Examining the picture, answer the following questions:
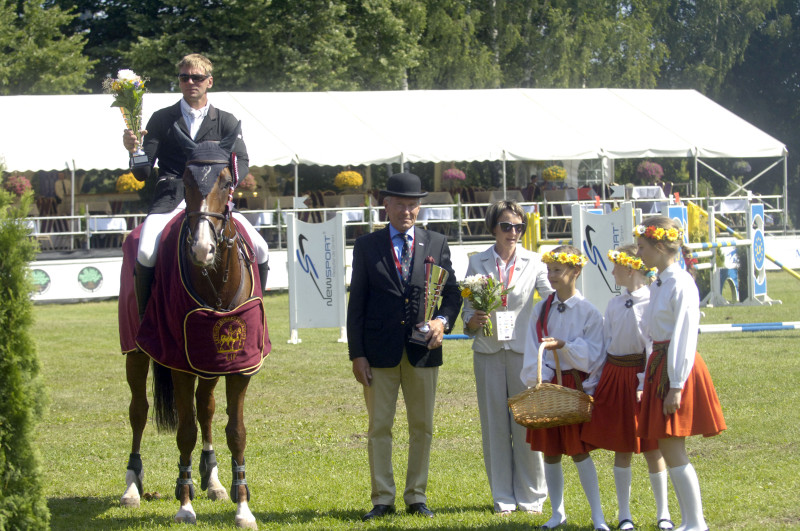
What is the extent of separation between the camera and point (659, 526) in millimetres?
5305

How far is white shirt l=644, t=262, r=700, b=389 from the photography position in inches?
196

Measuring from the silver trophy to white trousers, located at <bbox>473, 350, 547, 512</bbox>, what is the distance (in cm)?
51

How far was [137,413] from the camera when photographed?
6.89 m

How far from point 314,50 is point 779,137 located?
94.6 ft

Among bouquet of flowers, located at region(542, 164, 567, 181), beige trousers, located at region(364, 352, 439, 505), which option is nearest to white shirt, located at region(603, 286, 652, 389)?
beige trousers, located at region(364, 352, 439, 505)

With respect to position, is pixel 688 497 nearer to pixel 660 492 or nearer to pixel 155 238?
pixel 660 492

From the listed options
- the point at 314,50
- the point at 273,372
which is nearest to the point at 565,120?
the point at 314,50

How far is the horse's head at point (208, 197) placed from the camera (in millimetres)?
5332

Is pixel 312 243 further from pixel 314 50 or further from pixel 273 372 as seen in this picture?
pixel 314 50

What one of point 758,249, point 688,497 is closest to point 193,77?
point 688,497

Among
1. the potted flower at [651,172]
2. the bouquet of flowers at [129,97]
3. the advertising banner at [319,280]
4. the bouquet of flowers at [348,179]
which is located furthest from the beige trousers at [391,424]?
the potted flower at [651,172]

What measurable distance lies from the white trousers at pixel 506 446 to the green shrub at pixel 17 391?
9.30 feet

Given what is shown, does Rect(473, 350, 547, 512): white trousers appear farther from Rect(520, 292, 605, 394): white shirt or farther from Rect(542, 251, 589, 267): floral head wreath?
Rect(542, 251, 589, 267): floral head wreath

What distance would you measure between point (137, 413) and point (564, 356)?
125 inches
